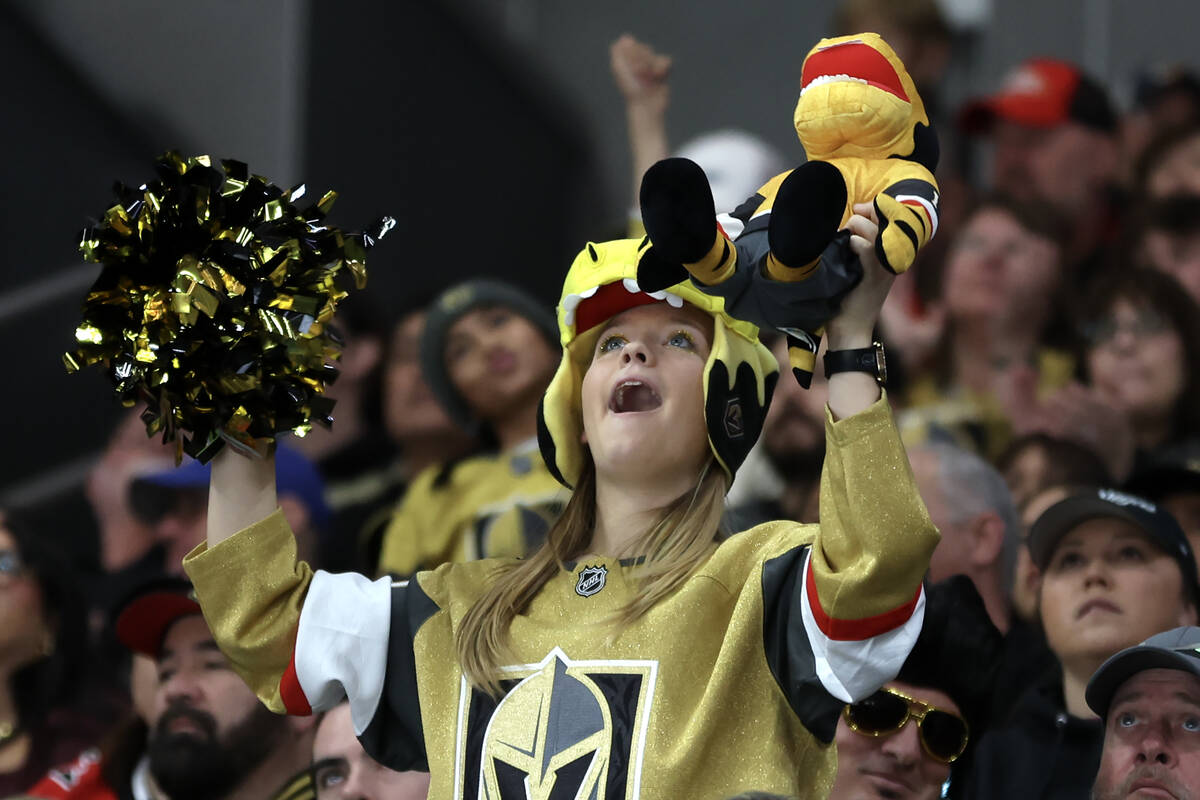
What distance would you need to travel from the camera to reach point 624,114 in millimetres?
9195

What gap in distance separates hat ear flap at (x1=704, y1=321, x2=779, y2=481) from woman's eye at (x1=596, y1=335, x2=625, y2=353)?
190mm

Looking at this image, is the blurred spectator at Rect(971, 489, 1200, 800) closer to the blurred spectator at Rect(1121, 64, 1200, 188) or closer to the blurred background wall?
the blurred spectator at Rect(1121, 64, 1200, 188)

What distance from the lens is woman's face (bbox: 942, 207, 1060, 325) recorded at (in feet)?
20.6

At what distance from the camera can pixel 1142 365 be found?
19.0 ft

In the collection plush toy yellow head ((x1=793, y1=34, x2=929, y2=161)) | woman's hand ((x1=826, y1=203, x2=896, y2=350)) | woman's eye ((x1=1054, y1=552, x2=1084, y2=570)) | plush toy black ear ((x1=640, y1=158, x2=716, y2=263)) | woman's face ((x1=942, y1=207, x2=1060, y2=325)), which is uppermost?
plush toy yellow head ((x1=793, y1=34, x2=929, y2=161))

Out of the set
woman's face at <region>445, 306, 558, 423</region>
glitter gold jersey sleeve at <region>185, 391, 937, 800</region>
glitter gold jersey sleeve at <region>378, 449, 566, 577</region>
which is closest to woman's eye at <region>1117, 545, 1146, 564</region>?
glitter gold jersey sleeve at <region>185, 391, 937, 800</region>

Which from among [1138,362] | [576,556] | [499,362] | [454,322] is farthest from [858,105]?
[454,322]

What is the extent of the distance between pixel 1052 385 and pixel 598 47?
387 cm

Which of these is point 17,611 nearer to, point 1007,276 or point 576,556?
point 576,556

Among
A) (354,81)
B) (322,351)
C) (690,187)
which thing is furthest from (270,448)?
(354,81)

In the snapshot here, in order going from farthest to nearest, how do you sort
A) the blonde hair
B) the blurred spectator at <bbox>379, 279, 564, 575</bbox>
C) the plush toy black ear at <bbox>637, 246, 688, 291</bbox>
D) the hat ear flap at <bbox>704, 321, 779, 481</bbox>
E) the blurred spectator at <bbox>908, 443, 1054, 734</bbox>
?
the blurred spectator at <bbox>379, 279, 564, 575</bbox> < the blurred spectator at <bbox>908, 443, 1054, 734</bbox> < the hat ear flap at <bbox>704, 321, 779, 481</bbox> < the blonde hair < the plush toy black ear at <bbox>637, 246, 688, 291</bbox>

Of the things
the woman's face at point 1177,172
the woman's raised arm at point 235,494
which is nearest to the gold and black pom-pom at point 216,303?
the woman's raised arm at point 235,494

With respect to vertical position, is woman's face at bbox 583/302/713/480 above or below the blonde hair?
above

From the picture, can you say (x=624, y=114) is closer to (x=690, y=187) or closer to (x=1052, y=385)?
(x=1052, y=385)
